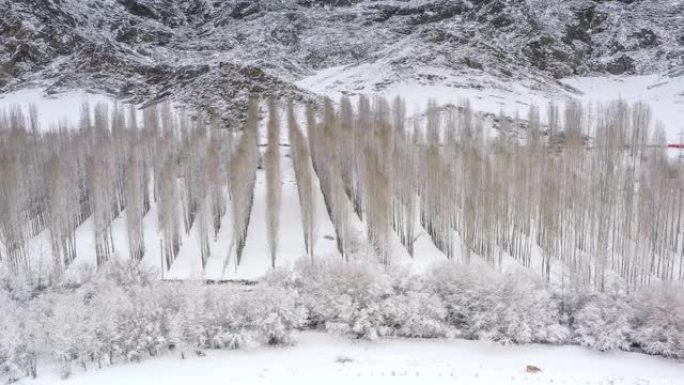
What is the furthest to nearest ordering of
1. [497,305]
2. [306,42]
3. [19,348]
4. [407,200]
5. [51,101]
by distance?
[306,42], [51,101], [407,200], [497,305], [19,348]

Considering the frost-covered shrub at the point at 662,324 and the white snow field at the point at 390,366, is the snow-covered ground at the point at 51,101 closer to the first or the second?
the white snow field at the point at 390,366

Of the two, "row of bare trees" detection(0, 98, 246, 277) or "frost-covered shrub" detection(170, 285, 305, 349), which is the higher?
"row of bare trees" detection(0, 98, 246, 277)

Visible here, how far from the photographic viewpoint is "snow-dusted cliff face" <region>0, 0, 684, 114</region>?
210 ft

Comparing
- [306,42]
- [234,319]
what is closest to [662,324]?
[234,319]

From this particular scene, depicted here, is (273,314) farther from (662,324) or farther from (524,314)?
(662,324)

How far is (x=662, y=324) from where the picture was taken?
17.6 meters

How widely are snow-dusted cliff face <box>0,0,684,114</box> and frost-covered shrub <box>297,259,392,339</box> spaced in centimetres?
3562

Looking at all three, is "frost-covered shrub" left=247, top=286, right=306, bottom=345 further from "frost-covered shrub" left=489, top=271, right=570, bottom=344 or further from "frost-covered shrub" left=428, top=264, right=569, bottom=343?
"frost-covered shrub" left=489, top=271, right=570, bottom=344

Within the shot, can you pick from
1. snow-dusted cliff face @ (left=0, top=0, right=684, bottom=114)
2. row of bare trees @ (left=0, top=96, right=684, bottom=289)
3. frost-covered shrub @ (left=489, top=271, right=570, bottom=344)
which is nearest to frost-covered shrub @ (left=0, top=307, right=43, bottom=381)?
row of bare trees @ (left=0, top=96, right=684, bottom=289)

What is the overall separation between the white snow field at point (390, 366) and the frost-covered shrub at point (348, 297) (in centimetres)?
52

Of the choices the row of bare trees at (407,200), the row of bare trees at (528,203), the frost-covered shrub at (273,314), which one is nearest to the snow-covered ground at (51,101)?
the row of bare trees at (407,200)

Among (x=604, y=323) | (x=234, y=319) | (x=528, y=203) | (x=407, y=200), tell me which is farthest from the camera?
(x=407, y=200)

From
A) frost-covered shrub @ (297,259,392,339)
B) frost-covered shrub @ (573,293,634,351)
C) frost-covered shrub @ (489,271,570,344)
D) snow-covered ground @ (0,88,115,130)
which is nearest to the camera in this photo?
frost-covered shrub @ (573,293,634,351)

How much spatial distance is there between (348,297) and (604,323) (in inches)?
327
